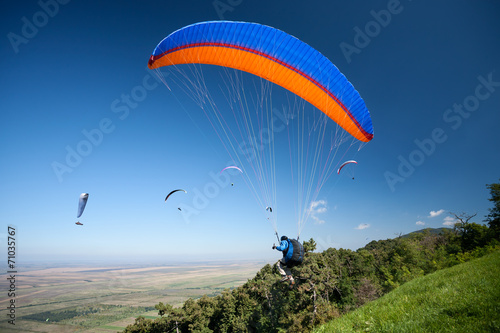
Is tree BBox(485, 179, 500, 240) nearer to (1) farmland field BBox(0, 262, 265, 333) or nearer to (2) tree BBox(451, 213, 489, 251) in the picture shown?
(2) tree BBox(451, 213, 489, 251)

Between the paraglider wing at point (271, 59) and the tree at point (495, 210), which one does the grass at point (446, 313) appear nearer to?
the paraglider wing at point (271, 59)

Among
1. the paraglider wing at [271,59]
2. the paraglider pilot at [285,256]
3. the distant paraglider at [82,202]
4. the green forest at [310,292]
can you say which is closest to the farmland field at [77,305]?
the green forest at [310,292]

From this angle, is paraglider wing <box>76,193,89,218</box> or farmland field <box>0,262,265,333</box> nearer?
paraglider wing <box>76,193,89,218</box>

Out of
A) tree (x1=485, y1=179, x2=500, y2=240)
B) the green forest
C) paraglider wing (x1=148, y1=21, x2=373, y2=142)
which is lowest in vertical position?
the green forest

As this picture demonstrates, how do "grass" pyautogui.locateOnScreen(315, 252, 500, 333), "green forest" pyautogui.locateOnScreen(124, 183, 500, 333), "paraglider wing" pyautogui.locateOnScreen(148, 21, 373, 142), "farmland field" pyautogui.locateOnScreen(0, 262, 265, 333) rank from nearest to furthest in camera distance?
1. "grass" pyautogui.locateOnScreen(315, 252, 500, 333)
2. "paraglider wing" pyautogui.locateOnScreen(148, 21, 373, 142)
3. "green forest" pyautogui.locateOnScreen(124, 183, 500, 333)
4. "farmland field" pyautogui.locateOnScreen(0, 262, 265, 333)

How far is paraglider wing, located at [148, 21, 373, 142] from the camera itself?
313 inches

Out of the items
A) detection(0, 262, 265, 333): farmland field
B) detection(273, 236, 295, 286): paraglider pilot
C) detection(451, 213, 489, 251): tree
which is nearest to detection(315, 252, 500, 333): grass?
detection(273, 236, 295, 286): paraglider pilot

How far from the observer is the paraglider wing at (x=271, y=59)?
7.96m

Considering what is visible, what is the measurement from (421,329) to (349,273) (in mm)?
32680

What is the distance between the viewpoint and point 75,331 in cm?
4456

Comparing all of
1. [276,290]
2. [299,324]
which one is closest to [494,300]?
[299,324]

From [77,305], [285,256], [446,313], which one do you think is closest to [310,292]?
A: [285,256]

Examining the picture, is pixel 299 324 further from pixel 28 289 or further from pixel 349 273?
pixel 28 289

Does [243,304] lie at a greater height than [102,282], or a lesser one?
greater
